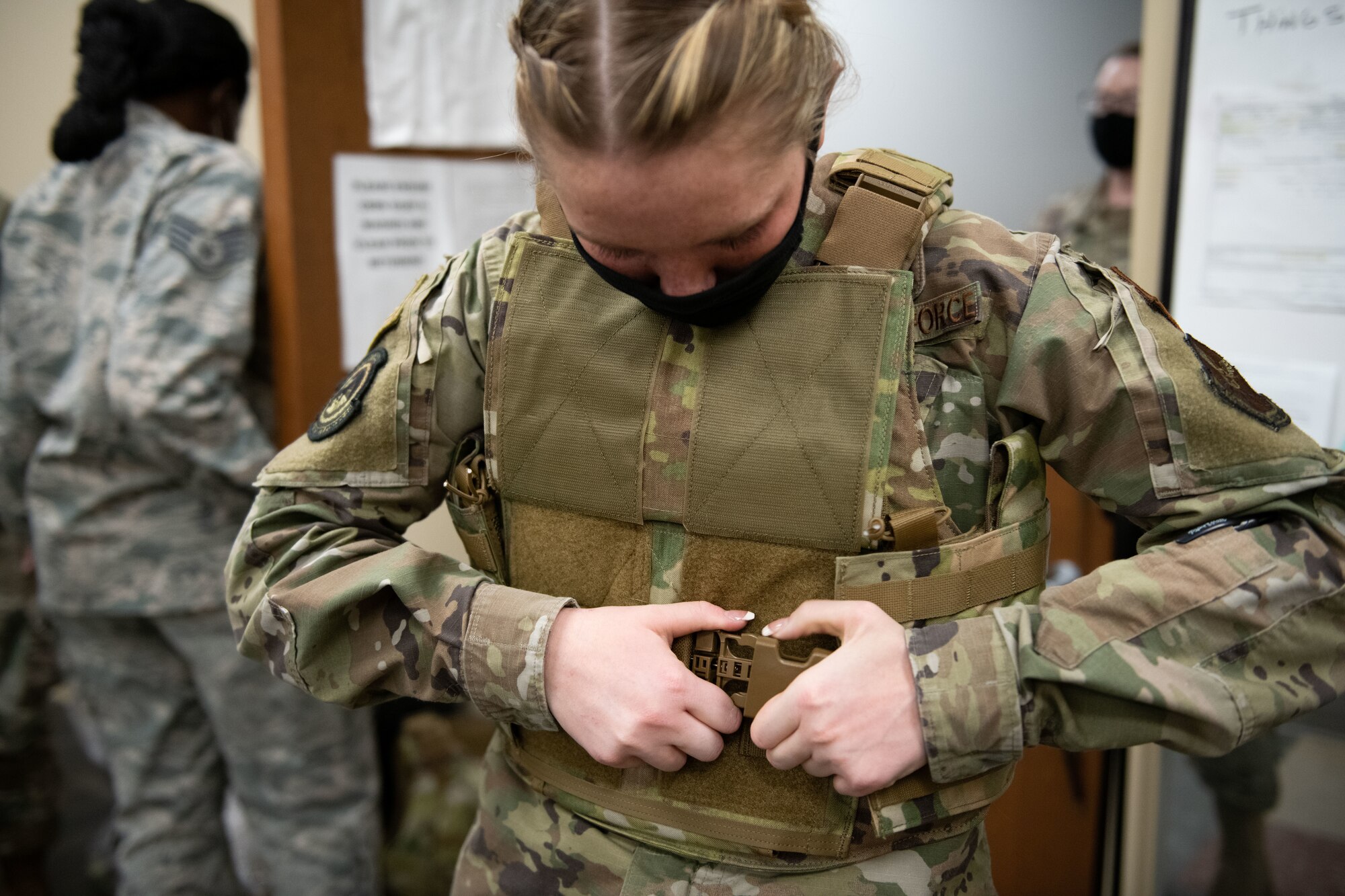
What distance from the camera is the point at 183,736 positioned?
1890 millimetres

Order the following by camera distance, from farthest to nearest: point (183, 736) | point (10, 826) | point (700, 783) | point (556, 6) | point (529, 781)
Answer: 1. point (10, 826)
2. point (183, 736)
3. point (529, 781)
4. point (700, 783)
5. point (556, 6)

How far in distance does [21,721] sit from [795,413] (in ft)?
7.07

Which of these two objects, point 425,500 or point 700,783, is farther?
point 425,500

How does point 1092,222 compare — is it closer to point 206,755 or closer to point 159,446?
point 159,446

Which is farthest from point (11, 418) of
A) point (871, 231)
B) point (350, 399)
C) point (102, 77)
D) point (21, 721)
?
point (871, 231)

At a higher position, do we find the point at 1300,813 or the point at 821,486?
the point at 821,486

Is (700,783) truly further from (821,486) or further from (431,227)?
(431,227)

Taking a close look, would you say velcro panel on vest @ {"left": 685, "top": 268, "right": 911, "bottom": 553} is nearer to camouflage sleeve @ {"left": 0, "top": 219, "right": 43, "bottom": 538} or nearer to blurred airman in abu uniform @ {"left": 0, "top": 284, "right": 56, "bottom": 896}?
camouflage sleeve @ {"left": 0, "top": 219, "right": 43, "bottom": 538}

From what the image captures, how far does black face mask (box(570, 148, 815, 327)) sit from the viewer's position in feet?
2.40

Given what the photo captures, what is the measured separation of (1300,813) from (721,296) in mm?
1948

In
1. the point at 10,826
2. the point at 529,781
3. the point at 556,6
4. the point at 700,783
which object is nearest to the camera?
the point at 556,6

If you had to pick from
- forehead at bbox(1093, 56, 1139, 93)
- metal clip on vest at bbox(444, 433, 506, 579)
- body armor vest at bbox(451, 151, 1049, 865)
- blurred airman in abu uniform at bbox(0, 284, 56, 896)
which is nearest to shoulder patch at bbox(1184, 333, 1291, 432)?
body armor vest at bbox(451, 151, 1049, 865)

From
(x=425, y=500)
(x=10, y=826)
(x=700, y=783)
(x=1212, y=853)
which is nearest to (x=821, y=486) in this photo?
(x=700, y=783)

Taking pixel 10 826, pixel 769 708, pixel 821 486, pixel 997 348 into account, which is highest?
pixel 997 348
